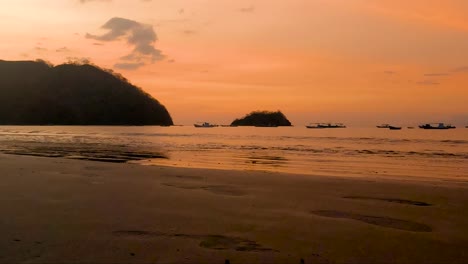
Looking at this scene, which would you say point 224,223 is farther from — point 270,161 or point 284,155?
point 284,155

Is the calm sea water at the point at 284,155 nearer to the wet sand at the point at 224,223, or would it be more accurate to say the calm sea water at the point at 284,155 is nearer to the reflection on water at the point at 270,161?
the reflection on water at the point at 270,161

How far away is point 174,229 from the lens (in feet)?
26.9

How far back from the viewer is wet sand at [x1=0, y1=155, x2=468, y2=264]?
22.1 ft

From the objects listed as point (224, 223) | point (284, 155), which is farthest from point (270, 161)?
point (224, 223)

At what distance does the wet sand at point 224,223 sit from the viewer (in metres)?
6.73

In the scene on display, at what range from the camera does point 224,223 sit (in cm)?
881

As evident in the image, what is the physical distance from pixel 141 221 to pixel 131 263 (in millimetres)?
2675

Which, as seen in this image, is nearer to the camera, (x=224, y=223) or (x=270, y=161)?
(x=224, y=223)

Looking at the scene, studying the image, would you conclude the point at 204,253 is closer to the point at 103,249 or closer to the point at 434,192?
the point at 103,249

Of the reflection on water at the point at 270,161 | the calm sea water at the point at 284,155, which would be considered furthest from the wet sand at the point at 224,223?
the reflection on water at the point at 270,161

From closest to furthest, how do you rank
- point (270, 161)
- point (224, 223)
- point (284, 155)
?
point (224, 223), point (270, 161), point (284, 155)

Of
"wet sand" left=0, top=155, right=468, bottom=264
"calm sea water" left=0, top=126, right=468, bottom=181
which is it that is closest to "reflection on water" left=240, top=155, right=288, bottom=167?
"calm sea water" left=0, top=126, right=468, bottom=181

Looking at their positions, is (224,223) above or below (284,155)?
above

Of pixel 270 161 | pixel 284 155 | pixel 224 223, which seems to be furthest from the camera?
pixel 284 155
